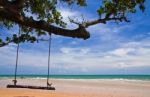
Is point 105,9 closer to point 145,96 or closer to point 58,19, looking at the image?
point 58,19

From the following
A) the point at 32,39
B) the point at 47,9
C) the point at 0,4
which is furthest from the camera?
the point at 32,39

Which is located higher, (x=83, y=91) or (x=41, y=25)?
(x=41, y=25)

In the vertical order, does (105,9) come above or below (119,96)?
above

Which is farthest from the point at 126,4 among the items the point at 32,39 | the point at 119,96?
the point at 119,96

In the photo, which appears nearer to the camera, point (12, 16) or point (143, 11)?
point (12, 16)

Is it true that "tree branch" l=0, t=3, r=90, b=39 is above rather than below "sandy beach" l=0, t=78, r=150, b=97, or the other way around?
above

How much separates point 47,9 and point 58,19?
0.52 m

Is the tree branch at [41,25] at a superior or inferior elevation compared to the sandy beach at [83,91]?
superior

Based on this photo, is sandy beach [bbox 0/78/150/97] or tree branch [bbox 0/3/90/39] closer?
tree branch [bbox 0/3/90/39]

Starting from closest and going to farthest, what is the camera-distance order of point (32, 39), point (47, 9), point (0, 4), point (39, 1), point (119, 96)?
point (0, 4) → point (39, 1) → point (47, 9) → point (32, 39) → point (119, 96)

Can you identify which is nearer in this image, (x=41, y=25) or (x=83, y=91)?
(x=41, y=25)

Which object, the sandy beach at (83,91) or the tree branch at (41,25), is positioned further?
the sandy beach at (83,91)

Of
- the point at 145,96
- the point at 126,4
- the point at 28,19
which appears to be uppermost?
the point at 126,4

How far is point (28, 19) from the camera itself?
828cm
